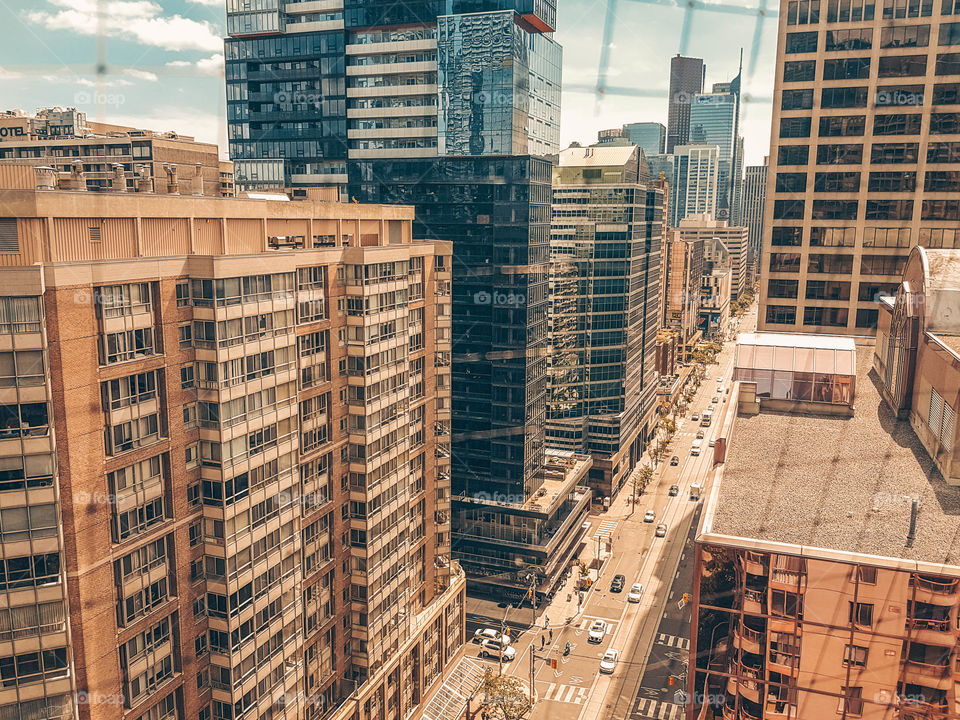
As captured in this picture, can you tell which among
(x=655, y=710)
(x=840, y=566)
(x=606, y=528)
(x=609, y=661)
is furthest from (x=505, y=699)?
(x=606, y=528)

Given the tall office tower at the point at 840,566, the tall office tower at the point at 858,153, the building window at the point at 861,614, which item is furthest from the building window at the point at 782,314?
the building window at the point at 861,614

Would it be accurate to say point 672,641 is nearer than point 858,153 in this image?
No

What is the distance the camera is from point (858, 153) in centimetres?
6356

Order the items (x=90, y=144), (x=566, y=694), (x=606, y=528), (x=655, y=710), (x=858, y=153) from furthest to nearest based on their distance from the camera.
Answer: (x=606, y=528) < (x=90, y=144) < (x=566, y=694) < (x=858, y=153) < (x=655, y=710)

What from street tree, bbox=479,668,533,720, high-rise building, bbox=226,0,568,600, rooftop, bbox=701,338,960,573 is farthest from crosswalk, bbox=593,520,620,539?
rooftop, bbox=701,338,960,573

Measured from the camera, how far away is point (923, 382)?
130 ft

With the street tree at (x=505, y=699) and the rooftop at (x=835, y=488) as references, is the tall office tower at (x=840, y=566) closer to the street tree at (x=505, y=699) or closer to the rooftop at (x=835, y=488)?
the rooftop at (x=835, y=488)

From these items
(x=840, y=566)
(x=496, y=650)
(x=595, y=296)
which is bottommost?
(x=496, y=650)

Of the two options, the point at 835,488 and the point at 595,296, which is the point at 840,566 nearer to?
the point at 835,488

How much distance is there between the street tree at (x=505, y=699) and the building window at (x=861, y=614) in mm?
35276

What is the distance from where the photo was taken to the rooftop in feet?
100

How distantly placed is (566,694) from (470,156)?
5308cm

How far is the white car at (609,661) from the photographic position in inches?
2675

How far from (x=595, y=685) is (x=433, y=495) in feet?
80.8
